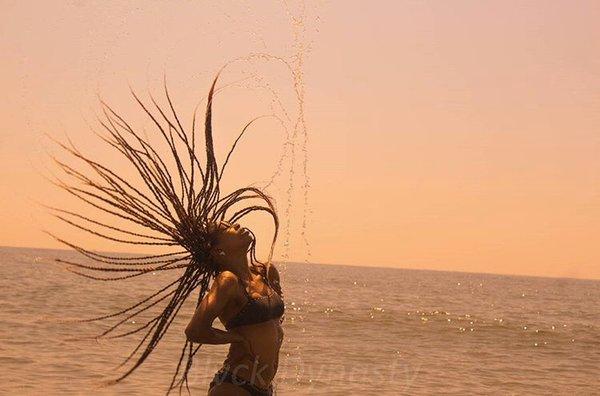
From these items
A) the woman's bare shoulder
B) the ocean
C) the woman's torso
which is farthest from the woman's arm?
the ocean

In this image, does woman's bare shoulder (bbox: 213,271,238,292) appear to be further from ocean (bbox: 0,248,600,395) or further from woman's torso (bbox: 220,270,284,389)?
ocean (bbox: 0,248,600,395)

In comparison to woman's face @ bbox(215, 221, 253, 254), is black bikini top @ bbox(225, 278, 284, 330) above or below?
below

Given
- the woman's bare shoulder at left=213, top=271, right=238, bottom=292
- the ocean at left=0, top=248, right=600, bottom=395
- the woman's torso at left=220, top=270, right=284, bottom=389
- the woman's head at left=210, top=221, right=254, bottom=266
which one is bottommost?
the ocean at left=0, top=248, right=600, bottom=395

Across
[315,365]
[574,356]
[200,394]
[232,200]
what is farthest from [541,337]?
[232,200]

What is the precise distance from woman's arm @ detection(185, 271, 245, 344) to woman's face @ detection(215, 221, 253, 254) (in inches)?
9.7

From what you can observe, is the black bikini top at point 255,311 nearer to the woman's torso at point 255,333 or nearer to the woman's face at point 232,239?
the woman's torso at point 255,333

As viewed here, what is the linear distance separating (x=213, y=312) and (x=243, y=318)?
293 mm

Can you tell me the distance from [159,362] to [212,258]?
39.9ft

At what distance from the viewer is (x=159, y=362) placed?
1645cm

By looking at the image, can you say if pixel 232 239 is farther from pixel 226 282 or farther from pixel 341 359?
pixel 341 359

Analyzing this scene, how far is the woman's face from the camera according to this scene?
4.77 meters

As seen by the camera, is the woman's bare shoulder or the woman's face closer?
the woman's bare shoulder

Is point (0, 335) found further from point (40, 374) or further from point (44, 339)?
point (40, 374)

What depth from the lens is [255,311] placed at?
466cm
